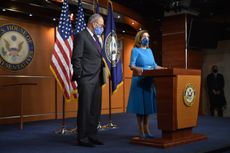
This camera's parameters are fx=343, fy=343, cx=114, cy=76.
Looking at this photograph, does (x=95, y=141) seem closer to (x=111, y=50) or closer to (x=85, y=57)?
(x=85, y=57)

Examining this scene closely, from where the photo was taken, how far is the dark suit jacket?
405 cm

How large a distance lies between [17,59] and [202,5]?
5023 millimetres

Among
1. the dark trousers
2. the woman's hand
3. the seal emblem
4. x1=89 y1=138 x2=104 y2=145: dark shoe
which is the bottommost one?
x1=89 y1=138 x2=104 y2=145: dark shoe

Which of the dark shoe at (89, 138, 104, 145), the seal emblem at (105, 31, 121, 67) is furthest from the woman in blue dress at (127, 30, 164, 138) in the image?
the seal emblem at (105, 31, 121, 67)

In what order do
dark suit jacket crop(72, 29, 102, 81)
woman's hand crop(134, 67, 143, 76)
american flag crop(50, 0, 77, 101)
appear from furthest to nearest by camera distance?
american flag crop(50, 0, 77, 101) → woman's hand crop(134, 67, 143, 76) → dark suit jacket crop(72, 29, 102, 81)

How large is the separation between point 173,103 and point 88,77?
3.55ft

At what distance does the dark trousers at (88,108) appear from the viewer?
4.16 m

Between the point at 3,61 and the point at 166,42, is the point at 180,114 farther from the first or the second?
the point at 166,42

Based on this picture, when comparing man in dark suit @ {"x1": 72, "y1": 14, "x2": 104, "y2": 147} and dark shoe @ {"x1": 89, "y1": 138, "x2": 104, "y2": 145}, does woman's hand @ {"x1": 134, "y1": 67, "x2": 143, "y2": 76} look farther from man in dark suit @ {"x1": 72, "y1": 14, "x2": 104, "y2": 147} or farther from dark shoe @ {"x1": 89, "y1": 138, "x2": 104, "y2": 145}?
dark shoe @ {"x1": 89, "y1": 138, "x2": 104, "y2": 145}

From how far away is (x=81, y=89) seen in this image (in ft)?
13.7

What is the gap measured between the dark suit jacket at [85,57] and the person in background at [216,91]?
5913 mm

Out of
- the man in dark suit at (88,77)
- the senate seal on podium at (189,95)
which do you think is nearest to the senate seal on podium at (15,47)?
the man in dark suit at (88,77)

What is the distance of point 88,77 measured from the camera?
4.20 metres

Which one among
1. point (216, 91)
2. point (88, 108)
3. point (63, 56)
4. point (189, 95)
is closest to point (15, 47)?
point (63, 56)
